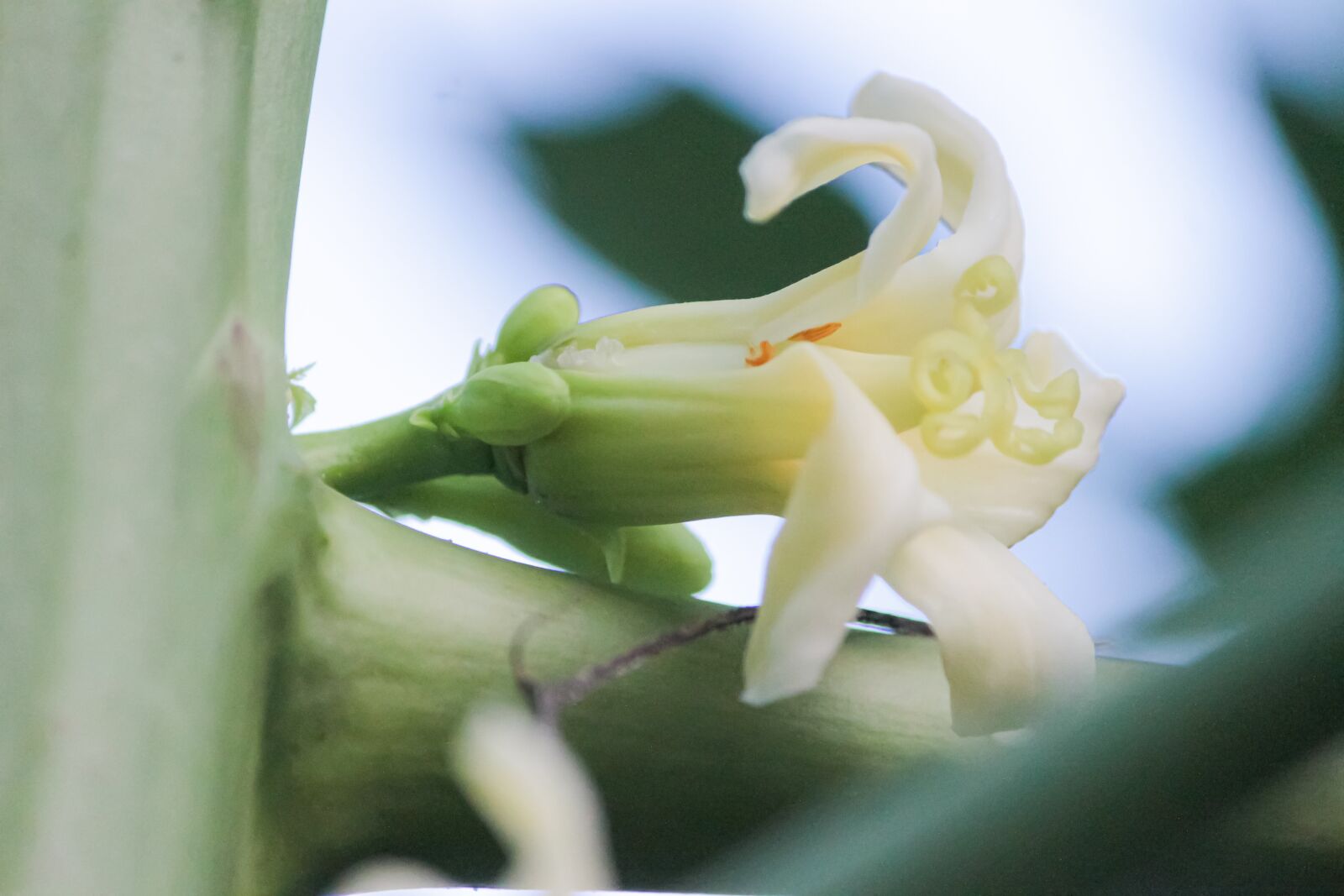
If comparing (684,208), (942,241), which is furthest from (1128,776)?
(684,208)

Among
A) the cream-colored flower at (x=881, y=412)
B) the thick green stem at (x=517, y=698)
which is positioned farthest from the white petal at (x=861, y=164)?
the thick green stem at (x=517, y=698)

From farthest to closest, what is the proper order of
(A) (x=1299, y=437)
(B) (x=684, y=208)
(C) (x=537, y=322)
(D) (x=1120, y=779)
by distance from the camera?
(B) (x=684, y=208) → (C) (x=537, y=322) → (A) (x=1299, y=437) → (D) (x=1120, y=779)

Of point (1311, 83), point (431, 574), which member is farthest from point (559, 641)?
point (1311, 83)

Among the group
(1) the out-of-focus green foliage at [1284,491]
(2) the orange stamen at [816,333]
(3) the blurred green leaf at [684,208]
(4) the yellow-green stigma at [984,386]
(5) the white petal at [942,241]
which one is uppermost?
(3) the blurred green leaf at [684,208]

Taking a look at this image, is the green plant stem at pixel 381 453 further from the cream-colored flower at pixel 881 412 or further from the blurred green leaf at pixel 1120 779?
the blurred green leaf at pixel 1120 779

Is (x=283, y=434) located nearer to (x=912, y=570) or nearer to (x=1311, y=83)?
(x=912, y=570)

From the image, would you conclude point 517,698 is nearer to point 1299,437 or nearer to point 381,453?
point 381,453
